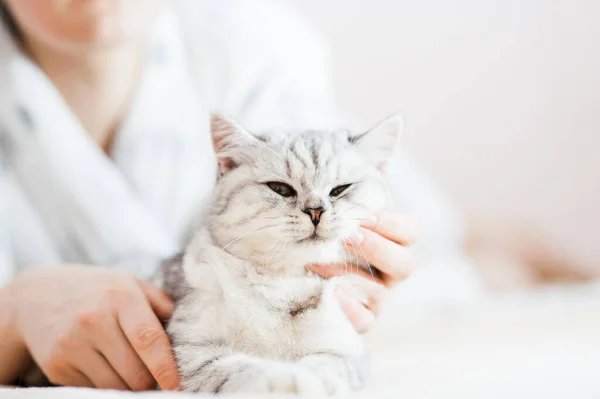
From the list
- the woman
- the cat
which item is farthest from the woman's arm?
the cat

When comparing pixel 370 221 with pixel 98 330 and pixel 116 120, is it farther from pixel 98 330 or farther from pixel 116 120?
pixel 116 120

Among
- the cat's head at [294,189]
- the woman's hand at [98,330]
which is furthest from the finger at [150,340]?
the cat's head at [294,189]

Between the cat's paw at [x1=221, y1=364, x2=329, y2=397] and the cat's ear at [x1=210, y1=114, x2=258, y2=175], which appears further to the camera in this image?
the cat's ear at [x1=210, y1=114, x2=258, y2=175]

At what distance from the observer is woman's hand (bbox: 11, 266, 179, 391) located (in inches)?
25.6

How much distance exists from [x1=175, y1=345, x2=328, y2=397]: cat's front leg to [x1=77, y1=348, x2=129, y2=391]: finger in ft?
0.35

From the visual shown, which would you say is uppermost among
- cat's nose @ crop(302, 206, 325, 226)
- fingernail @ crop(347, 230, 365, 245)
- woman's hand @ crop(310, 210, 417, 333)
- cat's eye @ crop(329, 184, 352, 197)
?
cat's eye @ crop(329, 184, 352, 197)

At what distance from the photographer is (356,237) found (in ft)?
2.12

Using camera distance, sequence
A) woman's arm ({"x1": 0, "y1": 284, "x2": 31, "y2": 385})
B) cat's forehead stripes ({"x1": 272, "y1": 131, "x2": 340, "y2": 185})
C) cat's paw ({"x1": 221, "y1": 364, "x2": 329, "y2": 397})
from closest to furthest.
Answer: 1. cat's paw ({"x1": 221, "y1": 364, "x2": 329, "y2": 397})
2. cat's forehead stripes ({"x1": 272, "y1": 131, "x2": 340, "y2": 185})
3. woman's arm ({"x1": 0, "y1": 284, "x2": 31, "y2": 385})

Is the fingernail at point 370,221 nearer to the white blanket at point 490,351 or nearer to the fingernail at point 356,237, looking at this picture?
the fingernail at point 356,237

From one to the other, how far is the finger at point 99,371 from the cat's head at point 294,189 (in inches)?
7.4

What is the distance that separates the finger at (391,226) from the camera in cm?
67

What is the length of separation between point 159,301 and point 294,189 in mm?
209

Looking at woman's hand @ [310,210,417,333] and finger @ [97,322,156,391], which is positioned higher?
woman's hand @ [310,210,417,333]

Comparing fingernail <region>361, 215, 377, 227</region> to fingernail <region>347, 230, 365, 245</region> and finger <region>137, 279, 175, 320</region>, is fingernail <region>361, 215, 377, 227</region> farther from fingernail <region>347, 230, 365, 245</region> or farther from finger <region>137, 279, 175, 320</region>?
finger <region>137, 279, 175, 320</region>
